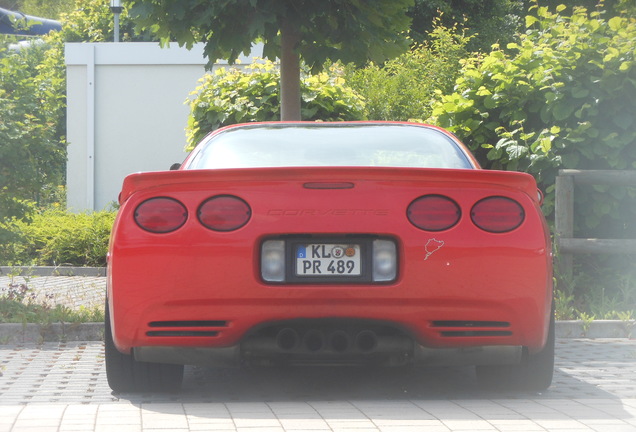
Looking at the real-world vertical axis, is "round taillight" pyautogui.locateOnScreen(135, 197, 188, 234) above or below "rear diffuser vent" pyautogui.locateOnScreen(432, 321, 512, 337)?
above

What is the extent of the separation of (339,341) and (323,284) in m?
0.32

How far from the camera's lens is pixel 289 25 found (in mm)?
9609

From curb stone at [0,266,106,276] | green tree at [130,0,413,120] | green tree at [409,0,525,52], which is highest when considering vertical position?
green tree at [409,0,525,52]

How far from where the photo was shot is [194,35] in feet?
32.6

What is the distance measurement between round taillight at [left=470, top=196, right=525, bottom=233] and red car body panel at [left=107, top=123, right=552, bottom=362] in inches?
1.2

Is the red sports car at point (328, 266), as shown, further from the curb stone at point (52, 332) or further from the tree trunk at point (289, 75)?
the tree trunk at point (289, 75)

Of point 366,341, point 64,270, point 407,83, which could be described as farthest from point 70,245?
point 366,341

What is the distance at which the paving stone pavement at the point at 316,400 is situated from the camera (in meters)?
4.36

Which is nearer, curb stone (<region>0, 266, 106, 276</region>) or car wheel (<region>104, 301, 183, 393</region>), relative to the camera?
car wheel (<region>104, 301, 183, 393</region>)

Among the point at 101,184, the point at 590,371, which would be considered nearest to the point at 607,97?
the point at 590,371

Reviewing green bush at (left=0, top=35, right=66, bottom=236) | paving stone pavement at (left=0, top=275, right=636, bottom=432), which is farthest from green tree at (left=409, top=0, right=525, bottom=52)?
paving stone pavement at (left=0, top=275, right=636, bottom=432)

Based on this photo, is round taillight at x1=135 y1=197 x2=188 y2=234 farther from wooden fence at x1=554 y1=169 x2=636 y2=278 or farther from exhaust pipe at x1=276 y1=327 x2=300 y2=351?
wooden fence at x1=554 y1=169 x2=636 y2=278

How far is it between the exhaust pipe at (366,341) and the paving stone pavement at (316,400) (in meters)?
0.26

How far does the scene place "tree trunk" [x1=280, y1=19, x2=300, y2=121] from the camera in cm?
997
